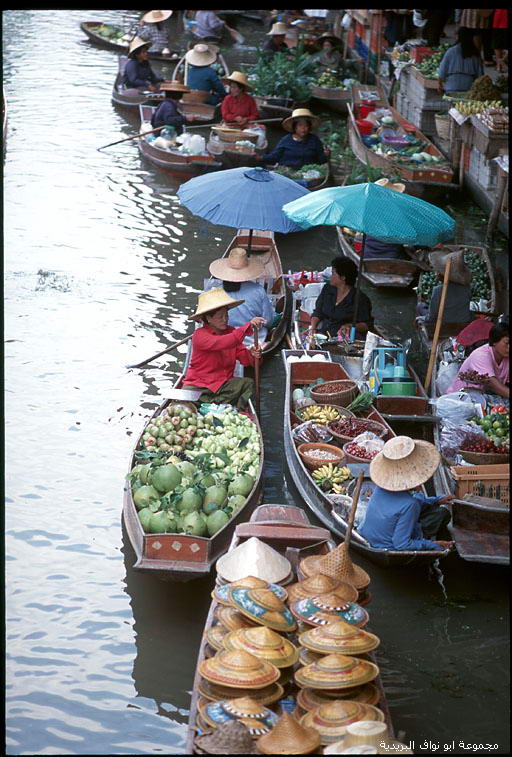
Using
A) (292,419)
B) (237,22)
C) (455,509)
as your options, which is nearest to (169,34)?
(237,22)

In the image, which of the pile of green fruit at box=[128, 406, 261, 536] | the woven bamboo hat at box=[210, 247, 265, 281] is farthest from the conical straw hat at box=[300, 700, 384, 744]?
the woven bamboo hat at box=[210, 247, 265, 281]

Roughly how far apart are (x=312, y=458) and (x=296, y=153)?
6877 mm

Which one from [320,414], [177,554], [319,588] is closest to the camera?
[319,588]

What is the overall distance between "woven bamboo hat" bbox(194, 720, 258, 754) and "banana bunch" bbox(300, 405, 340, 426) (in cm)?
364

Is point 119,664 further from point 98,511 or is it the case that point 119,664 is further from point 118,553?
point 98,511

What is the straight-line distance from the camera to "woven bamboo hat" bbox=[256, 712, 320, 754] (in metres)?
3.78

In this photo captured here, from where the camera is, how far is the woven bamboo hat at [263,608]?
4.45 m

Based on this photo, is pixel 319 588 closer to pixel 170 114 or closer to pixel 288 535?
pixel 288 535

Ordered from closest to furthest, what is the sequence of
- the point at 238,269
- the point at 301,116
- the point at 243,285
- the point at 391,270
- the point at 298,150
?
the point at 238,269, the point at 243,285, the point at 391,270, the point at 301,116, the point at 298,150

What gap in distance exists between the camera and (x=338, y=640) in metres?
4.31

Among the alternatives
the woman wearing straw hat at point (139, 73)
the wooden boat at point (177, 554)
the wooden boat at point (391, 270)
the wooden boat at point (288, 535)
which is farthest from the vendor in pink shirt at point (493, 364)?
the woman wearing straw hat at point (139, 73)

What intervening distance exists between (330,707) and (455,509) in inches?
87.3

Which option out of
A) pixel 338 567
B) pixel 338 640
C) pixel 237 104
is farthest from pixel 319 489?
pixel 237 104

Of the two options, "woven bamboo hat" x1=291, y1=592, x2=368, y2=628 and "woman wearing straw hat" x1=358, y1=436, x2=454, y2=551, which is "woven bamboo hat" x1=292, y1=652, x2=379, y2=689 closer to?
"woven bamboo hat" x1=291, y1=592, x2=368, y2=628
